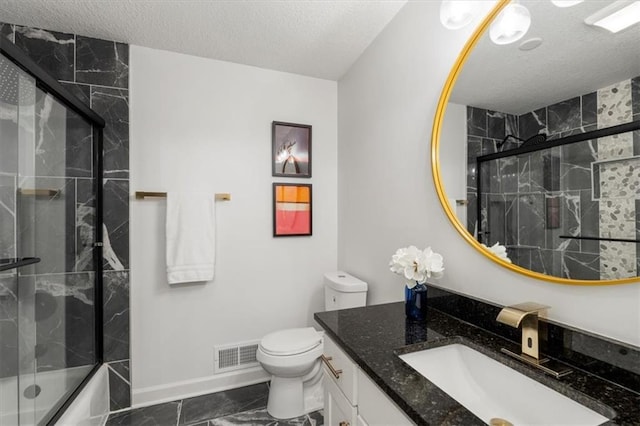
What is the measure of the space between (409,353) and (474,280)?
0.45 meters

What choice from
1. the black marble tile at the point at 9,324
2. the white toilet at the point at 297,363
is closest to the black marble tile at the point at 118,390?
the black marble tile at the point at 9,324

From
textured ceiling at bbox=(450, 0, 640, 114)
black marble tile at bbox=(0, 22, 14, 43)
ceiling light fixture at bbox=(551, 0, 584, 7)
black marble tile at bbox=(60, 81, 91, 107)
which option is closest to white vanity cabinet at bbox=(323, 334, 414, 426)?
textured ceiling at bbox=(450, 0, 640, 114)

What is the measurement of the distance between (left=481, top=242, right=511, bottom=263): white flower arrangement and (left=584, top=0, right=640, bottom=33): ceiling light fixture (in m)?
0.69

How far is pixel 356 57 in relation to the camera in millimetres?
2160

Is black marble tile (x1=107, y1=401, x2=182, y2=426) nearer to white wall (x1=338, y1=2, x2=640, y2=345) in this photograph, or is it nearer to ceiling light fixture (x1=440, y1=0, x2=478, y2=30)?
white wall (x1=338, y1=2, x2=640, y2=345)

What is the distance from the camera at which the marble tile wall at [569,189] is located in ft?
2.52

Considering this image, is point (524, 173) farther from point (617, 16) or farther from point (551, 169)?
point (617, 16)

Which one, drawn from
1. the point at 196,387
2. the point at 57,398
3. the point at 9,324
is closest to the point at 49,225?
the point at 9,324

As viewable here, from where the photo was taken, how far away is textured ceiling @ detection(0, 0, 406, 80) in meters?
1.64

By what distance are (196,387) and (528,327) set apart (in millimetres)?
2116

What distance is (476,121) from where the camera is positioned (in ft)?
4.03

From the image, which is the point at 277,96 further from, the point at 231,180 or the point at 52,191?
the point at 52,191

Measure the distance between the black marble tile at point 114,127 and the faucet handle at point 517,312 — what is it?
220cm

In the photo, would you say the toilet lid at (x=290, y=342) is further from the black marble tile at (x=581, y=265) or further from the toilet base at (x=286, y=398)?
Result: the black marble tile at (x=581, y=265)
